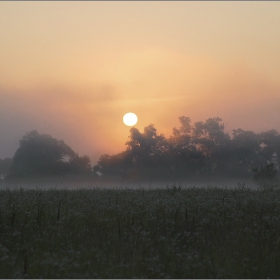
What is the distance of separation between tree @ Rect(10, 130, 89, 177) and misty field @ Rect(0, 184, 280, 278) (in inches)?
2444

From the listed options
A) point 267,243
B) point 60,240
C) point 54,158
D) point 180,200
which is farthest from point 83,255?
point 54,158

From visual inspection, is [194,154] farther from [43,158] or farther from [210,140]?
[43,158]

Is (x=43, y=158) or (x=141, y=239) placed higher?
(x=43, y=158)

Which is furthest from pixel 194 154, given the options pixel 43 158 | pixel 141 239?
pixel 141 239

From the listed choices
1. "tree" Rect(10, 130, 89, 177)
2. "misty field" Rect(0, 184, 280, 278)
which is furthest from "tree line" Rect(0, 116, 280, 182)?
"misty field" Rect(0, 184, 280, 278)

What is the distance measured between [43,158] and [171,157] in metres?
24.5

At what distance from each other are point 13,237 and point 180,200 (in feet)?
22.1

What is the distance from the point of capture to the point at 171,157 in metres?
73.3

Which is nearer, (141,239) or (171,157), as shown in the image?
(141,239)

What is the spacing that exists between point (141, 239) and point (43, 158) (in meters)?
70.2

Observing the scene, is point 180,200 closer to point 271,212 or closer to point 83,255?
point 271,212

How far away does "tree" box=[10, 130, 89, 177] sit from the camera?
76.6 m

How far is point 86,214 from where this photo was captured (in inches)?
515

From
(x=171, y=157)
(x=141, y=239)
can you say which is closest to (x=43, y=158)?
(x=171, y=157)
